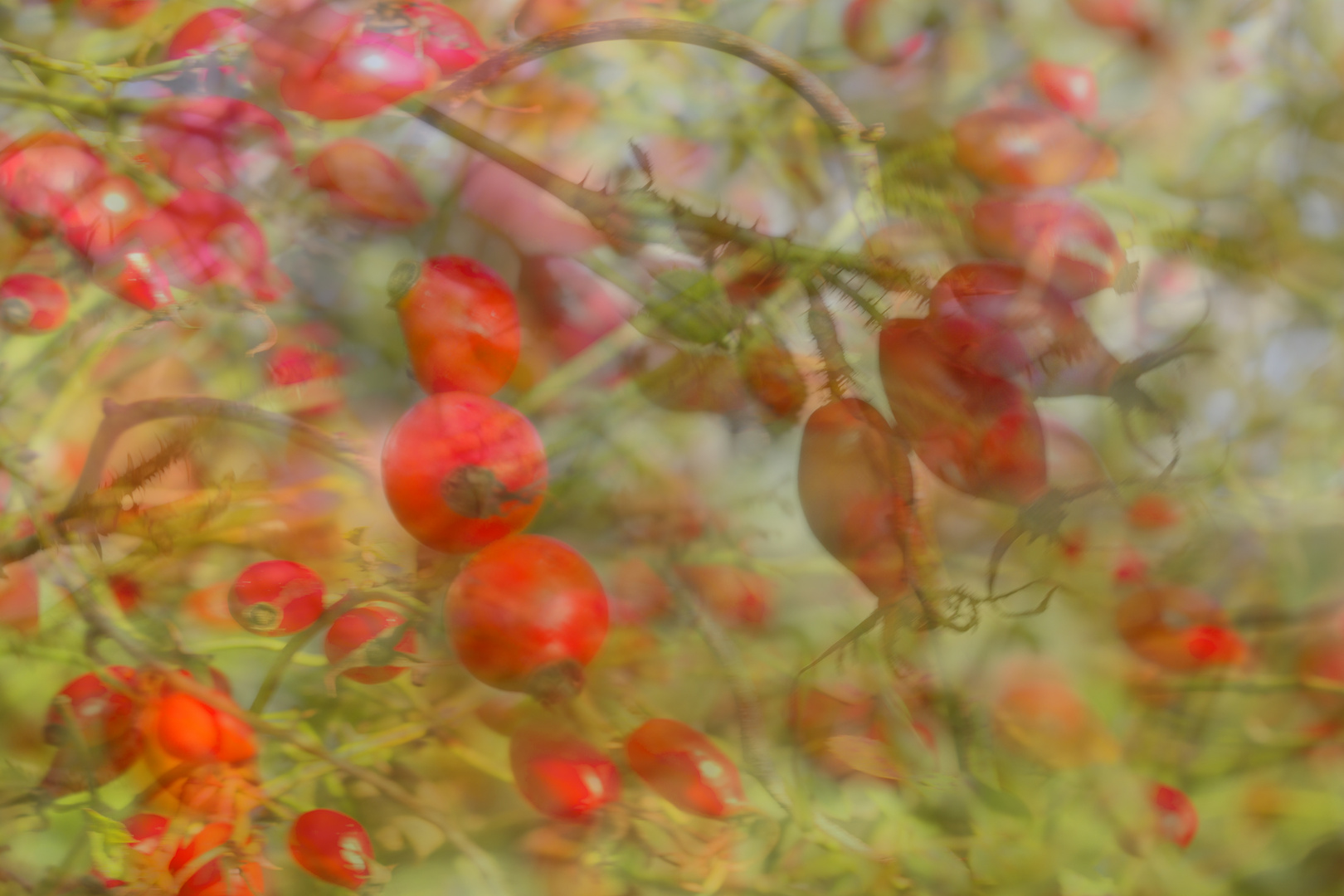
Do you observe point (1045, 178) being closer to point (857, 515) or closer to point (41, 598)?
point (857, 515)

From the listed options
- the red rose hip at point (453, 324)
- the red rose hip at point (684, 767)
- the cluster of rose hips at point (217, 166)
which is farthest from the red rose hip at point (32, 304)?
the red rose hip at point (684, 767)

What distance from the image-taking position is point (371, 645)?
0.72 ft

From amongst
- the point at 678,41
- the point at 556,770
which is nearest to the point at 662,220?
the point at 678,41

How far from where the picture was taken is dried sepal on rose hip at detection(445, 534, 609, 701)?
0.67ft

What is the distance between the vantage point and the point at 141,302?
0.23m

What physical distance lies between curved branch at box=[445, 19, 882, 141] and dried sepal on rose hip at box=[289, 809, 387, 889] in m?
0.21

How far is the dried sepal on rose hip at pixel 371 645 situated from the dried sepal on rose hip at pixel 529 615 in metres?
0.02

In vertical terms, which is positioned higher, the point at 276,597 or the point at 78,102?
the point at 78,102

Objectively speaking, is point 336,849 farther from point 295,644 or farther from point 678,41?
point 678,41

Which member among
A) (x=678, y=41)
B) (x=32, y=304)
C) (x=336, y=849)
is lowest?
(x=336, y=849)

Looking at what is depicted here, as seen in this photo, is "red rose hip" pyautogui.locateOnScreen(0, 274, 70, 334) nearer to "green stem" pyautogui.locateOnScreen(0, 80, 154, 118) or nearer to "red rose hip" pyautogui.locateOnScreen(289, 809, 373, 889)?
"green stem" pyautogui.locateOnScreen(0, 80, 154, 118)

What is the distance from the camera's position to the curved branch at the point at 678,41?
217 millimetres

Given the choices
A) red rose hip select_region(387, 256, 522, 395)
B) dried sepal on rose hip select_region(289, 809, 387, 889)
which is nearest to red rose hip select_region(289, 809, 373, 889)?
dried sepal on rose hip select_region(289, 809, 387, 889)

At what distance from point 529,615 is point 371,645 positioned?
0.05 m
